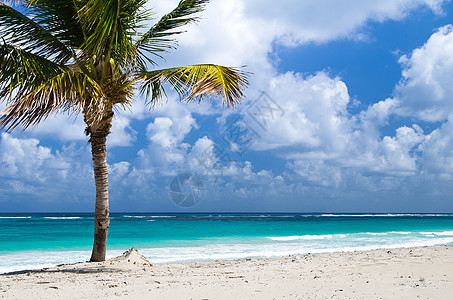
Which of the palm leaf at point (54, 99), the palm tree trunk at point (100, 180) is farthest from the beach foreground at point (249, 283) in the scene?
the palm leaf at point (54, 99)

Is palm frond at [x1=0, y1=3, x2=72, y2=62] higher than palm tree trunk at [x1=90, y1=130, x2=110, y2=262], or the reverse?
palm frond at [x1=0, y1=3, x2=72, y2=62]

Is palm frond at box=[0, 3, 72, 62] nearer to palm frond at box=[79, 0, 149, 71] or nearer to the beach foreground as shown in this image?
palm frond at box=[79, 0, 149, 71]

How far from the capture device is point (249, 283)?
17.0 feet

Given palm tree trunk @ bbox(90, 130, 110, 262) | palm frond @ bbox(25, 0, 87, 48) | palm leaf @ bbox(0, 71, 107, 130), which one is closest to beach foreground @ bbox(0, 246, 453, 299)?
palm tree trunk @ bbox(90, 130, 110, 262)

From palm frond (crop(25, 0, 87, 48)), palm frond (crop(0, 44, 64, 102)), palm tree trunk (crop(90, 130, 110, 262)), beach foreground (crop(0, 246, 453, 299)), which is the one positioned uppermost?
palm frond (crop(25, 0, 87, 48))

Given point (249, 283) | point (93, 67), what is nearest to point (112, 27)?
point (93, 67)

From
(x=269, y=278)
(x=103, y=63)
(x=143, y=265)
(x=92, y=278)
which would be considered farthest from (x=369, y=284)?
(x=103, y=63)

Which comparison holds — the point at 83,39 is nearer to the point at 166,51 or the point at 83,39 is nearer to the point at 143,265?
the point at 166,51

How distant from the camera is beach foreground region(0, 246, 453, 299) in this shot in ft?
14.4

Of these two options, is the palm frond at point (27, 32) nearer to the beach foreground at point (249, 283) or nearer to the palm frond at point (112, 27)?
the palm frond at point (112, 27)

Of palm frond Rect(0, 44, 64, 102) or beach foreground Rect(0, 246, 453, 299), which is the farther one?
palm frond Rect(0, 44, 64, 102)

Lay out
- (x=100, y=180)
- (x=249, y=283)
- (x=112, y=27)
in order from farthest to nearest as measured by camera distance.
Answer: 1. (x=100, y=180)
2. (x=112, y=27)
3. (x=249, y=283)

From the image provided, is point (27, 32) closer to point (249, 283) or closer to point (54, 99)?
point (54, 99)

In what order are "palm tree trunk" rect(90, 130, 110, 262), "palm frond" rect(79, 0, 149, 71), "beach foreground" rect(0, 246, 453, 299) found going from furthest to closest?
"palm tree trunk" rect(90, 130, 110, 262)
"palm frond" rect(79, 0, 149, 71)
"beach foreground" rect(0, 246, 453, 299)
